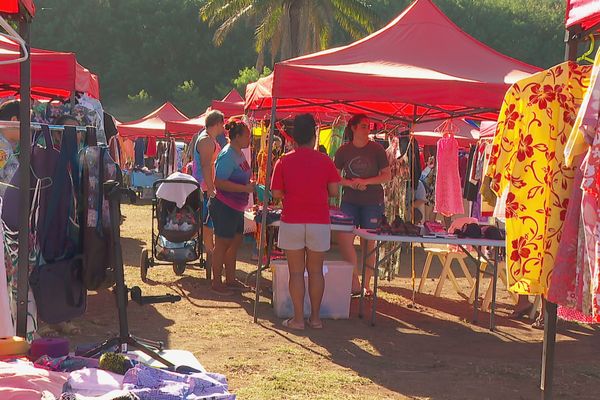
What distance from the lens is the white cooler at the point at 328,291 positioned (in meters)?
7.36

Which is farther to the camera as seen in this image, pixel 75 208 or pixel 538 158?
pixel 75 208

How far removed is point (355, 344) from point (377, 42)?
124 inches

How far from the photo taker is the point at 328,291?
742 cm

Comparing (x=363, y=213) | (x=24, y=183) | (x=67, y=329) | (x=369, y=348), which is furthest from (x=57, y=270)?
(x=363, y=213)

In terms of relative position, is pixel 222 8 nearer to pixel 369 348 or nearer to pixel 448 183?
pixel 448 183

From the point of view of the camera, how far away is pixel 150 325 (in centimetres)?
685

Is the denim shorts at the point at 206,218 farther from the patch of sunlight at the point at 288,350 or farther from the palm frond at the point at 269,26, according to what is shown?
the palm frond at the point at 269,26

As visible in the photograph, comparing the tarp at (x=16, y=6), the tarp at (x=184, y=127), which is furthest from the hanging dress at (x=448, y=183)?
the tarp at (x=184, y=127)

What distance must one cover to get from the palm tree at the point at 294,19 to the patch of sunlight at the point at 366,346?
2395 centimetres

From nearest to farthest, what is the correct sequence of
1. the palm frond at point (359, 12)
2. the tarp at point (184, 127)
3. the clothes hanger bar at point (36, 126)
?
the clothes hanger bar at point (36, 126) → the tarp at point (184, 127) → the palm frond at point (359, 12)

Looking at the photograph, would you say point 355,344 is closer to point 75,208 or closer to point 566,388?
point 566,388

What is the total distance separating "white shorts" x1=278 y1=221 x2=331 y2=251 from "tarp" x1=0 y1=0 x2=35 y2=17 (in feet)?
10.4

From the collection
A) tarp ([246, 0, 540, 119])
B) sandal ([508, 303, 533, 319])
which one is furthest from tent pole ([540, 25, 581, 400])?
sandal ([508, 303, 533, 319])

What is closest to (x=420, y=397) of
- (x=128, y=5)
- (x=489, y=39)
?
(x=489, y=39)
